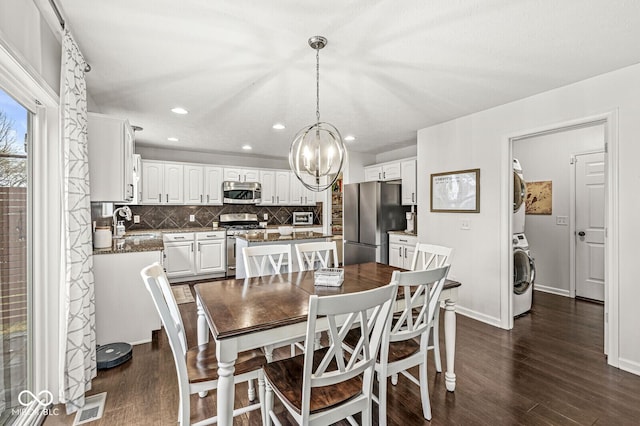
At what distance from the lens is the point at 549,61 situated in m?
2.33

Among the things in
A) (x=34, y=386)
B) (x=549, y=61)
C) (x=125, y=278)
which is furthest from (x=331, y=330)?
(x=549, y=61)

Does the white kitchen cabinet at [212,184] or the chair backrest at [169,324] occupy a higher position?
the white kitchen cabinet at [212,184]

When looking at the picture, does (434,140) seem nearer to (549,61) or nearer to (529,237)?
(549,61)

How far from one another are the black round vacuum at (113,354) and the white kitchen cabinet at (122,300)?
0.12m

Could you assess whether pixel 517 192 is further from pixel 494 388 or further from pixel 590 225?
pixel 494 388

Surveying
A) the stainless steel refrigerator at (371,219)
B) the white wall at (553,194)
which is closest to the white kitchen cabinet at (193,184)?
the stainless steel refrigerator at (371,219)

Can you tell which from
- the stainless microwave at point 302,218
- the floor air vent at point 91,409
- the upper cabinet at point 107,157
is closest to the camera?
the floor air vent at point 91,409

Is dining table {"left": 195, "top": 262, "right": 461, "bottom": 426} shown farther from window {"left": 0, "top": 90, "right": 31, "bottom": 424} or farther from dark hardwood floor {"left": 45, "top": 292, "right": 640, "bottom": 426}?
window {"left": 0, "top": 90, "right": 31, "bottom": 424}

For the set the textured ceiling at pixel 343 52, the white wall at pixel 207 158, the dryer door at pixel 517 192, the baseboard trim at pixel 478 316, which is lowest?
the baseboard trim at pixel 478 316

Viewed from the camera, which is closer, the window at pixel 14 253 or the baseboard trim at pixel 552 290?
the window at pixel 14 253

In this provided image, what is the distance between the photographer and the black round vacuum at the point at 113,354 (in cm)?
243

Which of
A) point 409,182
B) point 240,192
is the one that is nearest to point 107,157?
point 240,192

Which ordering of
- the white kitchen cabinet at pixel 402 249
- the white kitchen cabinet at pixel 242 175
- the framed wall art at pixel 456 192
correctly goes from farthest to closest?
1. the white kitchen cabinet at pixel 242 175
2. the white kitchen cabinet at pixel 402 249
3. the framed wall art at pixel 456 192

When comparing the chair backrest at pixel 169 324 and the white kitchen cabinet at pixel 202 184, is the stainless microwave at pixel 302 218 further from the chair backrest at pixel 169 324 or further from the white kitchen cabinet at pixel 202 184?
the chair backrest at pixel 169 324
